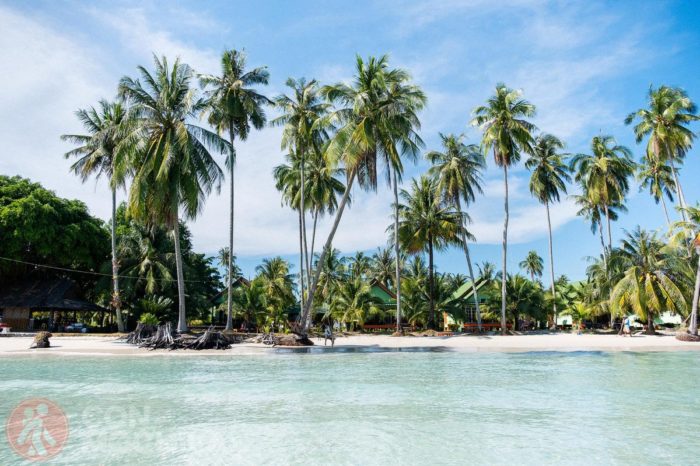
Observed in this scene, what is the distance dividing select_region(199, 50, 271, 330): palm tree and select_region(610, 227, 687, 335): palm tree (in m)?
24.5

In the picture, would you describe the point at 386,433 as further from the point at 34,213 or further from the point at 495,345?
the point at 34,213

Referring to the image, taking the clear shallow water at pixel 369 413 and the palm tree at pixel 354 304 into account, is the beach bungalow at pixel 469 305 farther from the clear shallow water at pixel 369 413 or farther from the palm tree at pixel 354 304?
the clear shallow water at pixel 369 413

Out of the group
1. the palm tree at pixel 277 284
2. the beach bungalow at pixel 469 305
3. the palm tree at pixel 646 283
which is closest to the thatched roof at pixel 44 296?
the palm tree at pixel 277 284

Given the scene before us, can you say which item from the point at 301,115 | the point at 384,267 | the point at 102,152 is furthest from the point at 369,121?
the point at 384,267

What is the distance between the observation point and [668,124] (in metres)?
32.4

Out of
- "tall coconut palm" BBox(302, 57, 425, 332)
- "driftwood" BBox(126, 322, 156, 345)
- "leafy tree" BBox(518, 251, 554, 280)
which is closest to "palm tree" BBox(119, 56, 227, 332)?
"driftwood" BBox(126, 322, 156, 345)

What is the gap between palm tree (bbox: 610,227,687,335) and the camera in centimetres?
2948

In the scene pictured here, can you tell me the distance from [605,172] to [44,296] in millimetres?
43397

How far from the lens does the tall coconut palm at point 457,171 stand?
114 feet

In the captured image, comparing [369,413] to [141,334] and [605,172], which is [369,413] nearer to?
[141,334]

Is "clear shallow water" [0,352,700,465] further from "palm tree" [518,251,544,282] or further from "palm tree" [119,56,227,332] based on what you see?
"palm tree" [518,251,544,282]

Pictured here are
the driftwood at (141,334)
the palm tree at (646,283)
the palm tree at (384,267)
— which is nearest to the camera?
the driftwood at (141,334)

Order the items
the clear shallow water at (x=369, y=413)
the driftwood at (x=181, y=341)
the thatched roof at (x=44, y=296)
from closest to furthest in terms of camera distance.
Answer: the clear shallow water at (x=369, y=413), the driftwood at (x=181, y=341), the thatched roof at (x=44, y=296)

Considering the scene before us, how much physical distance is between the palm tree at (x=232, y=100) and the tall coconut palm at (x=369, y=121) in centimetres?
629
